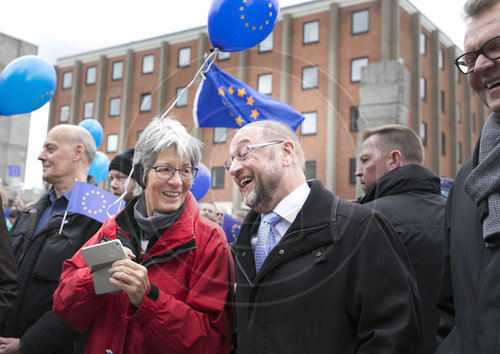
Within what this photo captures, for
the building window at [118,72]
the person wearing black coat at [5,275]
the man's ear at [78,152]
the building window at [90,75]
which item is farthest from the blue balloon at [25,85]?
the building window at [90,75]

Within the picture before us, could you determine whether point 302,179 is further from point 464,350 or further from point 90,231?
point 90,231

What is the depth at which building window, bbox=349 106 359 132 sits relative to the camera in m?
2.15

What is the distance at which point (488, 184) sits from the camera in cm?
156

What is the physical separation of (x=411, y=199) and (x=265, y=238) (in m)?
1.24

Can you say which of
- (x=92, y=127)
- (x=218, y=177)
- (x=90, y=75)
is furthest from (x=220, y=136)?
(x=90, y=75)

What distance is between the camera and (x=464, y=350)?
1604 millimetres

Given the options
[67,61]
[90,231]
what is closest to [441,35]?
[67,61]

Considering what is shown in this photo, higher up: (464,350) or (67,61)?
(67,61)

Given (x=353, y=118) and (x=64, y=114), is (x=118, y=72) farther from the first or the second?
(x=353, y=118)

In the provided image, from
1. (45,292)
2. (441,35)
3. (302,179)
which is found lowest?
(45,292)

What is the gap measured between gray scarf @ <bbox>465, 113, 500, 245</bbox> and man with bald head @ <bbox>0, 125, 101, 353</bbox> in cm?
232

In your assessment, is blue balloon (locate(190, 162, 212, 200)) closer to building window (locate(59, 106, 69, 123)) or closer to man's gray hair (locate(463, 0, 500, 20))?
man's gray hair (locate(463, 0, 500, 20))

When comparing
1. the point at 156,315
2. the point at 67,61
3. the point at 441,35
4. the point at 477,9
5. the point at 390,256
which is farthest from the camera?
the point at 67,61

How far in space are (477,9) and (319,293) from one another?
1.17 meters
